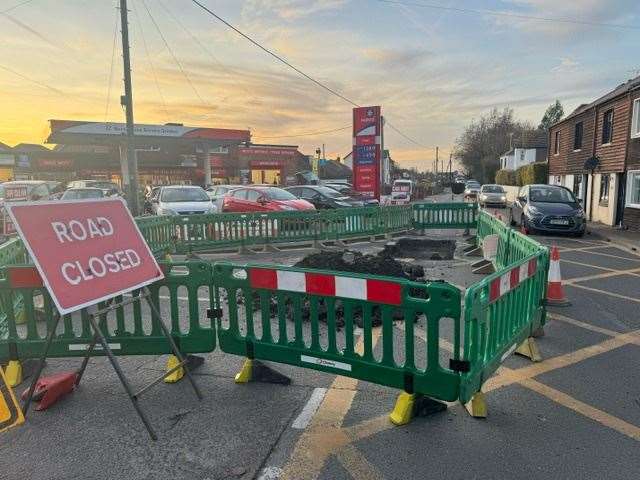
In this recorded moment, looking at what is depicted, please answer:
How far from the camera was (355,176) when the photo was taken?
68.7ft

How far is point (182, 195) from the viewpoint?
1515cm

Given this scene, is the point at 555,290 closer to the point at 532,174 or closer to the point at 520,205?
the point at 520,205

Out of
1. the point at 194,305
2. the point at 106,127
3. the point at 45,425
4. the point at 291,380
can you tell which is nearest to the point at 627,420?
the point at 291,380

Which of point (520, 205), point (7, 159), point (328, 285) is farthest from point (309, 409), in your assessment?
point (7, 159)

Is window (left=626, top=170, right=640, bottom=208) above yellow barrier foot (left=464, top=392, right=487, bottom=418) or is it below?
above

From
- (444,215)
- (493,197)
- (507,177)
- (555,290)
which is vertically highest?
(507,177)

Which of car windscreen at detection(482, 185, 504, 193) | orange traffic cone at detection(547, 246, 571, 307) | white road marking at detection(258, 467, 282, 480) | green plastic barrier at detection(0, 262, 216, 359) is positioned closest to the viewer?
white road marking at detection(258, 467, 282, 480)

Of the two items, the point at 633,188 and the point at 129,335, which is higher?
the point at 633,188

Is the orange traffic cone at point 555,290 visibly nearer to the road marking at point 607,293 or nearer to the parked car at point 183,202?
the road marking at point 607,293

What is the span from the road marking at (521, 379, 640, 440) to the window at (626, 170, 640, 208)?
14.1 m

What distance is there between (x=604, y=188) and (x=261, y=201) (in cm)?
1370

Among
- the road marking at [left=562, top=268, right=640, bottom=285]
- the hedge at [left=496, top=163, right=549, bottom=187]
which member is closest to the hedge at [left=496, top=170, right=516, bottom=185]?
the hedge at [left=496, top=163, right=549, bottom=187]

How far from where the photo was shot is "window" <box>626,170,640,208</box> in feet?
49.7

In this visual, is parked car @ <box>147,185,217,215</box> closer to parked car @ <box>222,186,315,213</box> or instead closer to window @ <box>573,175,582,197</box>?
parked car @ <box>222,186,315,213</box>
